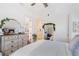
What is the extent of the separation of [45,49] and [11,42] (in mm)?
390

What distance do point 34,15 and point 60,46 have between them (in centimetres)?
46

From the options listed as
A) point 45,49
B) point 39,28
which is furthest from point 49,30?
point 45,49

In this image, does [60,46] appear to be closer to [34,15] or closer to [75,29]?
[75,29]

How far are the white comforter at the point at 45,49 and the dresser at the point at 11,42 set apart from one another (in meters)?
0.05

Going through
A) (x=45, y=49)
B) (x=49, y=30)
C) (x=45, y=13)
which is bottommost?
(x=45, y=49)

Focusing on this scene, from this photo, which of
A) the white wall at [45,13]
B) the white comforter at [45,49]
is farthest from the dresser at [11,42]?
the white wall at [45,13]

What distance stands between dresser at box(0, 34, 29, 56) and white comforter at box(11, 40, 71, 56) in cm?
5

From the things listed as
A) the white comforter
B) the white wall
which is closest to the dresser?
→ the white comforter

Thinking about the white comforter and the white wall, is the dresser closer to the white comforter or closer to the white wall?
the white comforter

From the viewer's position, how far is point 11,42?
1.62m

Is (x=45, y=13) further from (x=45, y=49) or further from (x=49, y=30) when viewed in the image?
(x=45, y=49)

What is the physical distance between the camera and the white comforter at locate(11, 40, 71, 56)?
5.30 feet

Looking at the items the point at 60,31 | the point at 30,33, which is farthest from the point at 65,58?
the point at 30,33

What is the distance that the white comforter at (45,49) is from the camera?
5.30 ft
